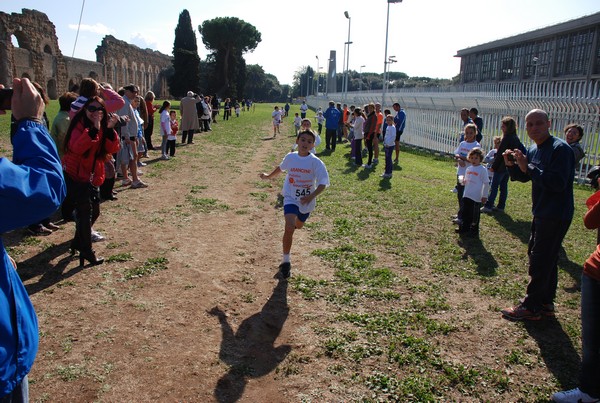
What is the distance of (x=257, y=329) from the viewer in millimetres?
4070

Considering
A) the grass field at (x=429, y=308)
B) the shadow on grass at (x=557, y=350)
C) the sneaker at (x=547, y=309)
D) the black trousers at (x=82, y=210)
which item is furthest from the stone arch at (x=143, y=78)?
the shadow on grass at (x=557, y=350)

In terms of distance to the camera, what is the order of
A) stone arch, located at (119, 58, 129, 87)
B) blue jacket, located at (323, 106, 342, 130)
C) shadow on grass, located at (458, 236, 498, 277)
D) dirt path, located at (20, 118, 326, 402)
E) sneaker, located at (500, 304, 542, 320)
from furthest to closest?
1. stone arch, located at (119, 58, 129, 87)
2. blue jacket, located at (323, 106, 342, 130)
3. shadow on grass, located at (458, 236, 498, 277)
4. sneaker, located at (500, 304, 542, 320)
5. dirt path, located at (20, 118, 326, 402)

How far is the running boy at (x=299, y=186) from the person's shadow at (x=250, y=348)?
2.67 feet

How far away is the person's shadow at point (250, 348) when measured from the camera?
10.7ft

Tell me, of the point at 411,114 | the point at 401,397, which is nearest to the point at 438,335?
the point at 401,397

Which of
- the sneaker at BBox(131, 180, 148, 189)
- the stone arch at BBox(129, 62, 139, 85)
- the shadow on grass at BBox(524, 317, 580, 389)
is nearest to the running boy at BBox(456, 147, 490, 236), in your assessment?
the shadow on grass at BBox(524, 317, 580, 389)

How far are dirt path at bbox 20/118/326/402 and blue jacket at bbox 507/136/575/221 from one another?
8.28 feet

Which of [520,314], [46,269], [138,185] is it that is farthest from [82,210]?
[520,314]

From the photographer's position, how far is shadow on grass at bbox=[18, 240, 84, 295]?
4.70 meters

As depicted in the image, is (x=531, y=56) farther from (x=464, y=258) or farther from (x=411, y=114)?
(x=464, y=258)

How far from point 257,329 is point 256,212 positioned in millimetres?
4291

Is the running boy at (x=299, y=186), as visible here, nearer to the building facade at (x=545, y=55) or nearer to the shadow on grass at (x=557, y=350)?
the shadow on grass at (x=557, y=350)

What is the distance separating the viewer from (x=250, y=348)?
3.76 m

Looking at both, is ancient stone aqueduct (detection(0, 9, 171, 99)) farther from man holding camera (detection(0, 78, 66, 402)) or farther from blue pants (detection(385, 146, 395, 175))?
man holding camera (detection(0, 78, 66, 402))
